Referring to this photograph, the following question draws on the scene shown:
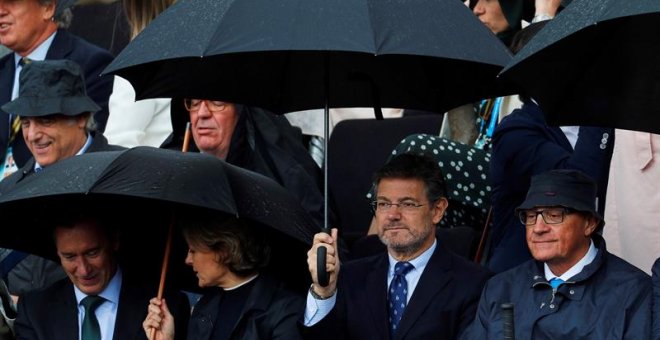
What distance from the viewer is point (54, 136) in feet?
30.7

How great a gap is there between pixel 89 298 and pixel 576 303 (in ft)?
7.51

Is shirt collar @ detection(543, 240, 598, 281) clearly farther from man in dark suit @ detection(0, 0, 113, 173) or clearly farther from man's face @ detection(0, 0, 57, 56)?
man's face @ detection(0, 0, 57, 56)

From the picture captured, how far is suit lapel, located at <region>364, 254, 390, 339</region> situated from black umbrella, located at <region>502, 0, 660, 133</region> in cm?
121

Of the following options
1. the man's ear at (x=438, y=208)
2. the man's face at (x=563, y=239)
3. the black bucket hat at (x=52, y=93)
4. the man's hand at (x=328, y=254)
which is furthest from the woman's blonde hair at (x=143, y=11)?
the man's face at (x=563, y=239)

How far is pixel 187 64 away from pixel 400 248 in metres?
1.31

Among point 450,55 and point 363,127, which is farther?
point 363,127

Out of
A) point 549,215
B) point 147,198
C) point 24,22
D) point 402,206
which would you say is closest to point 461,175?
point 402,206

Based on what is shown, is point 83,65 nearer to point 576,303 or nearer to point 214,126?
point 214,126

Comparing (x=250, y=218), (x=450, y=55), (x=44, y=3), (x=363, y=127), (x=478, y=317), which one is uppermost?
(x=44, y=3)

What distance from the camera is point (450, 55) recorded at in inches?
270

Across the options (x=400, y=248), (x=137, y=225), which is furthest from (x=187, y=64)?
(x=400, y=248)

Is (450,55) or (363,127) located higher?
(363,127)

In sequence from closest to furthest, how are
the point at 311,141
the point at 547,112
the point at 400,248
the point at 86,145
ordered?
the point at 547,112
the point at 400,248
the point at 86,145
the point at 311,141

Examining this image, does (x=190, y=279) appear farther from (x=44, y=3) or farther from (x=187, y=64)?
(x=44, y=3)
